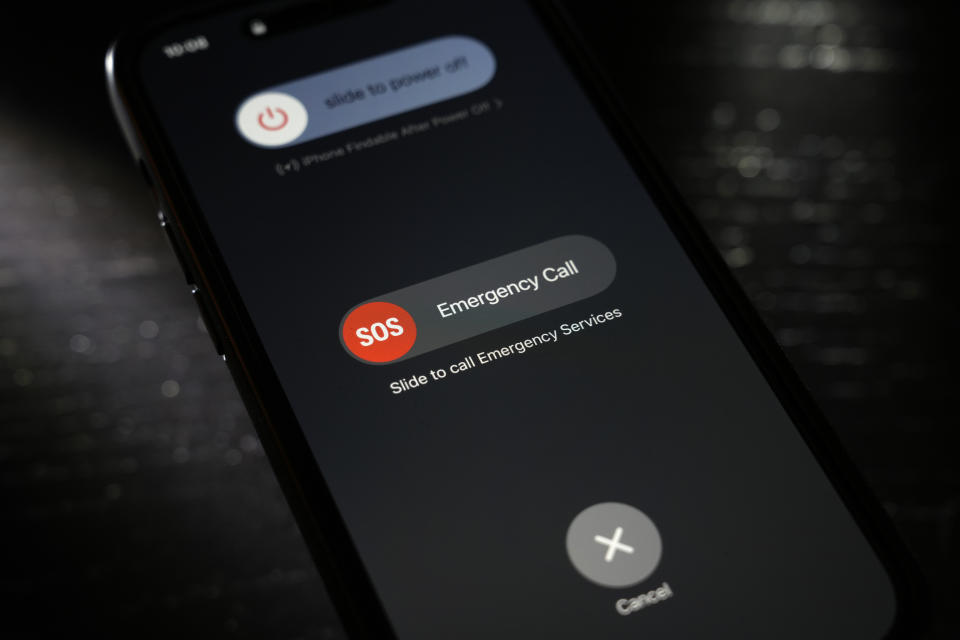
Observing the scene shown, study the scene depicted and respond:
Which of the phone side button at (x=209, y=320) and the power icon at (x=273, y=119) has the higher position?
the power icon at (x=273, y=119)

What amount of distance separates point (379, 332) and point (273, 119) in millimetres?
100

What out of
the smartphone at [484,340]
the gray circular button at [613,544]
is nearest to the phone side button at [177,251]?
the smartphone at [484,340]

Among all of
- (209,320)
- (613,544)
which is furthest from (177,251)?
(613,544)

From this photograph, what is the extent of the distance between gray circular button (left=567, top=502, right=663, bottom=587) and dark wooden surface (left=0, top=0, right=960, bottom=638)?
0.32 feet

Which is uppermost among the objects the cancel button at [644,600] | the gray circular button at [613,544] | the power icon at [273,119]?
the power icon at [273,119]

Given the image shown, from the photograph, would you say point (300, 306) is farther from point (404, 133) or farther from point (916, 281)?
point (916, 281)

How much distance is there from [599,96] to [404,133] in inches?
3.1

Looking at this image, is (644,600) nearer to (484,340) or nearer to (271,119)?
(484,340)

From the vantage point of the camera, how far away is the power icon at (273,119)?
377 mm

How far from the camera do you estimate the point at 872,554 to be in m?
0.32

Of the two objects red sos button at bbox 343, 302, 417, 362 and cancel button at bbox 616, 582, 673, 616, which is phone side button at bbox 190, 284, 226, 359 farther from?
cancel button at bbox 616, 582, 673, 616

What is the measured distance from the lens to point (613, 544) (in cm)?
32

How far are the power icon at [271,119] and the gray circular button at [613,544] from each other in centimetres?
18

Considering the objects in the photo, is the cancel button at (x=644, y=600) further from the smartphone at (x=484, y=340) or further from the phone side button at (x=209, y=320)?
the phone side button at (x=209, y=320)
